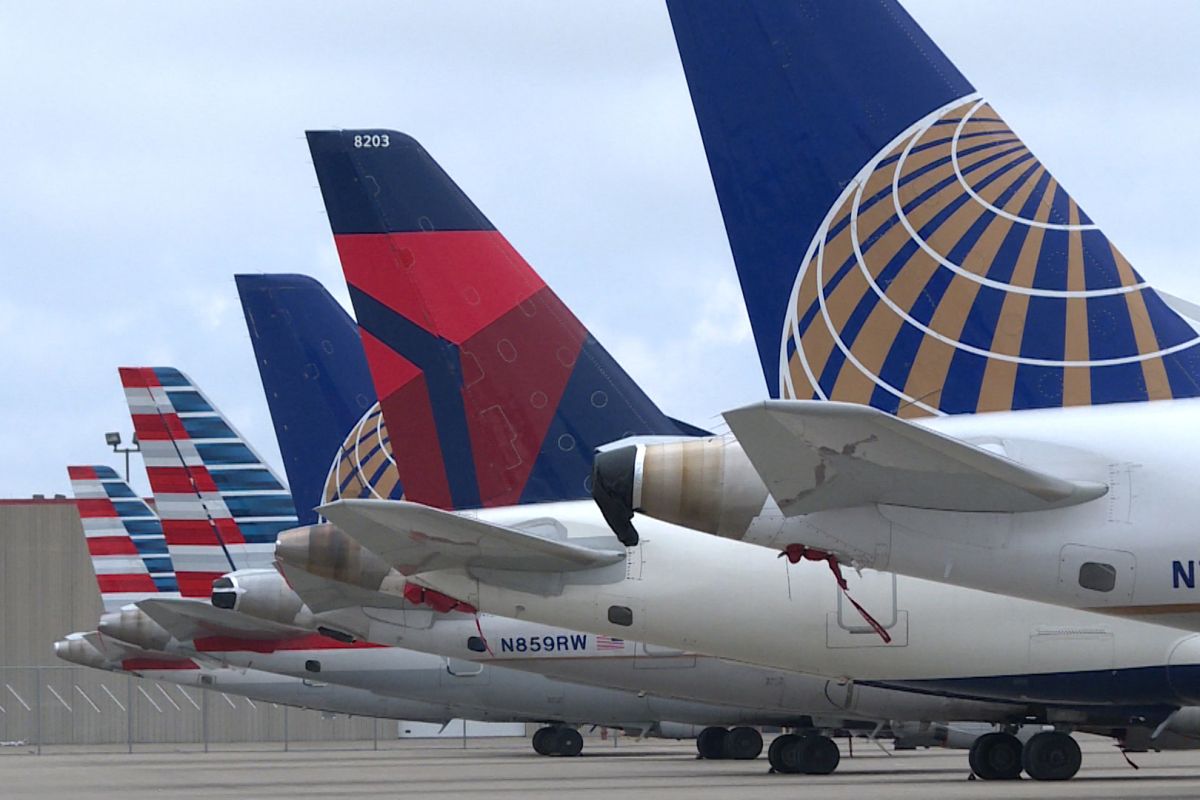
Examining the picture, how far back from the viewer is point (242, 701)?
5472 cm

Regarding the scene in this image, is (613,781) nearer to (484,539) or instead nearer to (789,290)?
(484,539)

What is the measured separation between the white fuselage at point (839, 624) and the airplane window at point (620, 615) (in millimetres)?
12

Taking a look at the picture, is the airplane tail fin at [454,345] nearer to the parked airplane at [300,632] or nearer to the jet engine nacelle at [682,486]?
the parked airplane at [300,632]

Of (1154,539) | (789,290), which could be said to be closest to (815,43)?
(789,290)

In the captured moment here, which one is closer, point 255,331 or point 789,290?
point 789,290

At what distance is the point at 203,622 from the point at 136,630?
179 inches

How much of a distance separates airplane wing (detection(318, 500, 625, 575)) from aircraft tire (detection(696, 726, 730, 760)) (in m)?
13.8

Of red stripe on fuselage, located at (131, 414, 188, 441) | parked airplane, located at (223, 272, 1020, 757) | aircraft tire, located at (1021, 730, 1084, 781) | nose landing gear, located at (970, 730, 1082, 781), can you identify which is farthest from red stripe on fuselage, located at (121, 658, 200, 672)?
aircraft tire, located at (1021, 730, 1084, 781)

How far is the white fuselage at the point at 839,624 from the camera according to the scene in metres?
16.1

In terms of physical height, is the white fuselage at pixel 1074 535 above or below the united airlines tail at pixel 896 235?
below

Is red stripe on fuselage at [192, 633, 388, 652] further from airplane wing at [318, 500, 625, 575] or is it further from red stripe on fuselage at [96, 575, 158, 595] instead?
airplane wing at [318, 500, 625, 575]

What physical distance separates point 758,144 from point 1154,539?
3670 millimetres

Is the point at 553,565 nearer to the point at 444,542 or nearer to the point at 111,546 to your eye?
the point at 444,542

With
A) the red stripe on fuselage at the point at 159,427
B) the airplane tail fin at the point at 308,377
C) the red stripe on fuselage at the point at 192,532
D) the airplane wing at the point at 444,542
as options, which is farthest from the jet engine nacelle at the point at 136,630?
the airplane wing at the point at 444,542
